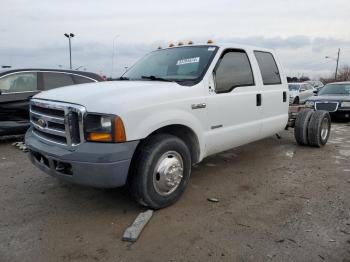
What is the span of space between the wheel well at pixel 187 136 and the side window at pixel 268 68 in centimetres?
186

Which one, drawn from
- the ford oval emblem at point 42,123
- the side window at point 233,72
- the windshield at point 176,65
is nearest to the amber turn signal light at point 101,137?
the ford oval emblem at point 42,123

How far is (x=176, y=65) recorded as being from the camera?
4.56m

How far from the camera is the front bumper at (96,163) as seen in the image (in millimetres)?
3168

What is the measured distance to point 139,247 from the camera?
3.02 metres

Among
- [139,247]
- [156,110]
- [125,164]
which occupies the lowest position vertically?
[139,247]

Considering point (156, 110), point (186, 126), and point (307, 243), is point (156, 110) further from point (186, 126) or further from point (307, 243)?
point (307, 243)

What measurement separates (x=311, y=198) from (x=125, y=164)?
237 centimetres

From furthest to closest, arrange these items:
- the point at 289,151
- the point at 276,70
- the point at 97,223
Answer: the point at 289,151 < the point at 276,70 < the point at 97,223

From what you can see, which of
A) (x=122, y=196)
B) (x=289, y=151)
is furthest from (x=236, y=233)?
(x=289, y=151)

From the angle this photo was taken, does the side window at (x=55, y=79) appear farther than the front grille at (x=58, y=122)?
Yes

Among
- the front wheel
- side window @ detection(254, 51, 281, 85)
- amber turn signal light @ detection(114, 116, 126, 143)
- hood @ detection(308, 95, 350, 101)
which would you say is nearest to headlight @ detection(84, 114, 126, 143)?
amber turn signal light @ detection(114, 116, 126, 143)

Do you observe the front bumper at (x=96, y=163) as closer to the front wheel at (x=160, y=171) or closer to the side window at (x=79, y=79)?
the front wheel at (x=160, y=171)

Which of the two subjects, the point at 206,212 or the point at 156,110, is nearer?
the point at 156,110

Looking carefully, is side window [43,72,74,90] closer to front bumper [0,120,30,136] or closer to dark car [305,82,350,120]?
front bumper [0,120,30,136]
